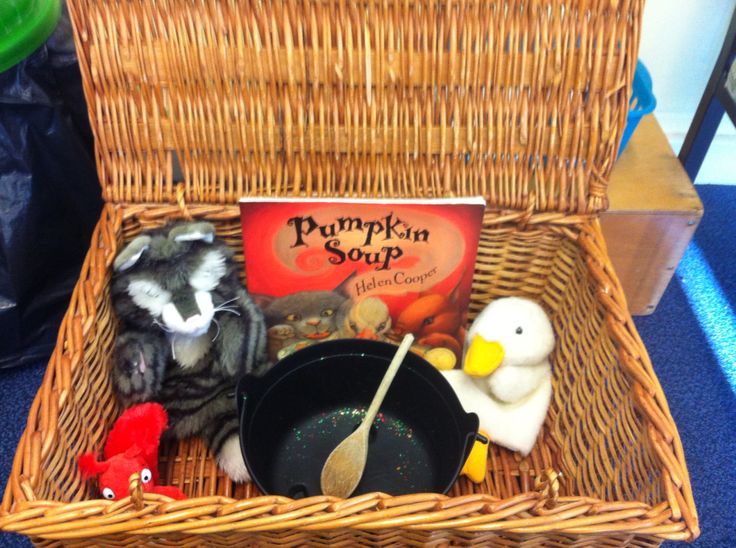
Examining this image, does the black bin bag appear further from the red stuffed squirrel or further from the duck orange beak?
the duck orange beak

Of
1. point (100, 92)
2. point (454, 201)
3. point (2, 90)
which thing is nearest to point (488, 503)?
point (454, 201)

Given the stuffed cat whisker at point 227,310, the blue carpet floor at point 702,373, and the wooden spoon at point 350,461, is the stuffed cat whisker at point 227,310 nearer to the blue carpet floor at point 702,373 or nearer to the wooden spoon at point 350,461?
the wooden spoon at point 350,461

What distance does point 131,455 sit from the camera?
2.16ft

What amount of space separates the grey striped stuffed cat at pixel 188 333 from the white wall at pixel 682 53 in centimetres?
89

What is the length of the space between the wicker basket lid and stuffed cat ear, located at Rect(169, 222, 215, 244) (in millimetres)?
58

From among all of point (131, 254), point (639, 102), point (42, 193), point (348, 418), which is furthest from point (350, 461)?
point (639, 102)

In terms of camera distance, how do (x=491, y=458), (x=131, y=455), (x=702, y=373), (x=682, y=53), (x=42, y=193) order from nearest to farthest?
(x=131, y=455) < (x=491, y=458) < (x=42, y=193) < (x=702, y=373) < (x=682, y=53)

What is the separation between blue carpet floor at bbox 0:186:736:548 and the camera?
919 mm

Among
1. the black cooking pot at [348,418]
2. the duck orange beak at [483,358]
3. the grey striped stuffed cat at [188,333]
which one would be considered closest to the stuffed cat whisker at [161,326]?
the grey striped stuffed cat at [188,333]

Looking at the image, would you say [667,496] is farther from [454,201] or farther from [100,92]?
[100,92]

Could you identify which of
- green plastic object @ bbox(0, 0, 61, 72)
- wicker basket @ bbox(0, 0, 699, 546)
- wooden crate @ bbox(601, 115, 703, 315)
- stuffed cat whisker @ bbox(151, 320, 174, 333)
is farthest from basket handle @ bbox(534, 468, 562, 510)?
green plastic object @ bbox(0, 0, 61, 72)

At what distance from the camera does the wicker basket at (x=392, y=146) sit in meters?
0.64

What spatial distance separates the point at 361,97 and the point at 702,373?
770mm

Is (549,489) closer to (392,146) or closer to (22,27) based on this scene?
(392,146)
